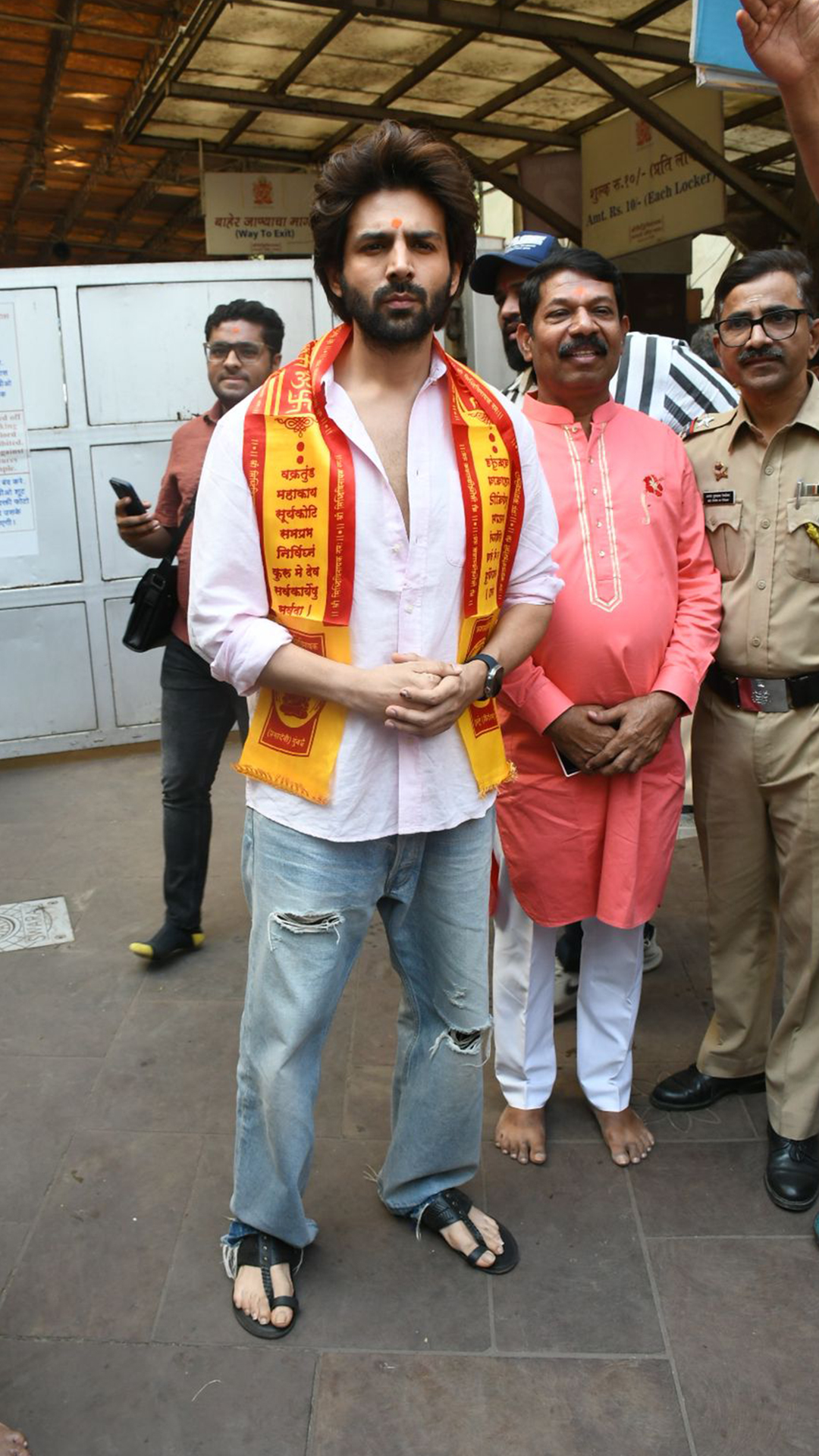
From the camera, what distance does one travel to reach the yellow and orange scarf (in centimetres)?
198

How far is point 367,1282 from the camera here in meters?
2.41

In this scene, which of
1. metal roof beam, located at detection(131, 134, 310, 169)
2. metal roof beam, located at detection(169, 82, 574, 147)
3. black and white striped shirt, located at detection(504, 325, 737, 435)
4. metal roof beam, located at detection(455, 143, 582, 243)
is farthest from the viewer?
metal roof beam, located at detection(131, 134, 310, 169)

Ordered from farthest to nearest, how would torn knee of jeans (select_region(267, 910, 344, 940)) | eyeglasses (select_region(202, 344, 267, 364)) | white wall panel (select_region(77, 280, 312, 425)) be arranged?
white wall panel (select_region(77, 280, 312, 425))
eyeglasses (select_region(202, 344, 267, 364))
torn knee of jeans (select_region(267, 910, 344, 940))

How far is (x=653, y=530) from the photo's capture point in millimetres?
2549

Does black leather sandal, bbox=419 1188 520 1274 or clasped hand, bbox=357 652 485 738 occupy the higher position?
clasped hand, bbox=357 652 485 738

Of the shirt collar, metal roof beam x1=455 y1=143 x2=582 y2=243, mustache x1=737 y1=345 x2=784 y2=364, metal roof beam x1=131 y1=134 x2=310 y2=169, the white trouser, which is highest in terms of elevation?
metal roof beam x1=131 y1=134 x2=310 y2=169

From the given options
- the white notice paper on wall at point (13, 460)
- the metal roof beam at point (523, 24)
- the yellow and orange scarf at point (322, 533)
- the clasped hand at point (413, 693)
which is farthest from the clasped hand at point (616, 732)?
the metal roof beam at point (523, 24)

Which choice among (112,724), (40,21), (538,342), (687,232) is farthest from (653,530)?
(40,21)

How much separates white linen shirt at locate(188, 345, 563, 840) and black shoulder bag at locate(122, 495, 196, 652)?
1554 mm

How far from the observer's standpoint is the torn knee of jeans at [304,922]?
214cm

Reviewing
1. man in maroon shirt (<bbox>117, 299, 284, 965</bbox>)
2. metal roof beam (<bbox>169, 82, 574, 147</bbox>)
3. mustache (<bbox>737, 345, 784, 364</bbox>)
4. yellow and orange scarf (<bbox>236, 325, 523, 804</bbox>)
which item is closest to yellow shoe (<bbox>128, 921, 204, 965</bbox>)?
man in maroon shirt (<bbox>117, 299, 284, 965</bbox>)

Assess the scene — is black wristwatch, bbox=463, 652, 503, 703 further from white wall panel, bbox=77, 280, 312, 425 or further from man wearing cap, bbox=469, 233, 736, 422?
white wall panel, bbox=77, 280, 312, 425

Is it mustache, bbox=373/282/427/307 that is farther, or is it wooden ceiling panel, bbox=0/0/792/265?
wooden ceiling panel, bbox=0/0/792/265

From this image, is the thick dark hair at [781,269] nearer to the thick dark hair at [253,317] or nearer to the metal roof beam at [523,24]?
the thick dark hair at [253,317]
